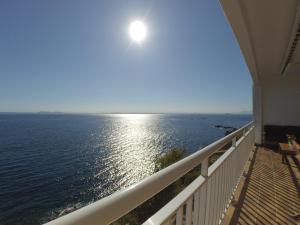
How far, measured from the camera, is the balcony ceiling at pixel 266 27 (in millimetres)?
2541

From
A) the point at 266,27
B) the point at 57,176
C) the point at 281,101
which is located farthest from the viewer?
the point at 57,176

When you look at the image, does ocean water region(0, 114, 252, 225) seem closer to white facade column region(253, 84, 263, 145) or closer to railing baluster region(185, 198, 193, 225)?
white facade column region(253, 84, 263, 145)

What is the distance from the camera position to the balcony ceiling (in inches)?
100

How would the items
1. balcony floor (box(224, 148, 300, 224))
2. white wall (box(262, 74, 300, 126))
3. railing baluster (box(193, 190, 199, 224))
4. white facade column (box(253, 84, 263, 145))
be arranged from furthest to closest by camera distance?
white facade column (box(253, 84, 263, 145))
white wall (box(262, 74, 300, 126))
balcony floor (box(224, 148, 300, 224))
railing baluster (box(193, 190, 199, 224))

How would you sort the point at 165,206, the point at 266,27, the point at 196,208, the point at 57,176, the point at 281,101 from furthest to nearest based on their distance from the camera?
the point at 57,176 → the point at 281,101 → the point at 266,27 → the point at 196,208 → the point at 165,206

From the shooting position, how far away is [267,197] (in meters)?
2.96

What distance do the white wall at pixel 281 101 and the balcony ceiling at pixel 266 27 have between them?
2461mm

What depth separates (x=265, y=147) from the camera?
6953mm

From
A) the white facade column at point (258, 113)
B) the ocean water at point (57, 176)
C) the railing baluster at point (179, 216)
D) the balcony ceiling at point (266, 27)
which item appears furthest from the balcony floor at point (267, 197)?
the ocean water at point (57, 176)

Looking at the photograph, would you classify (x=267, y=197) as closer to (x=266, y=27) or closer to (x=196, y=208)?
(x=196, y=208)

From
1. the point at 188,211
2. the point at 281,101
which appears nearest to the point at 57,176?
the point at 281,101

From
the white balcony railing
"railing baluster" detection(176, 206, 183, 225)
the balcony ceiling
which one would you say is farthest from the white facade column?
"railing baluster" detection(176, 206, 183, 225)

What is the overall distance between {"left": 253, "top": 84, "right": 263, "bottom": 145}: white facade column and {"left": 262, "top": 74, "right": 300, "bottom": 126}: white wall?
1.33 feet

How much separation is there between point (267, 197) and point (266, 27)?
2623 millimetres
